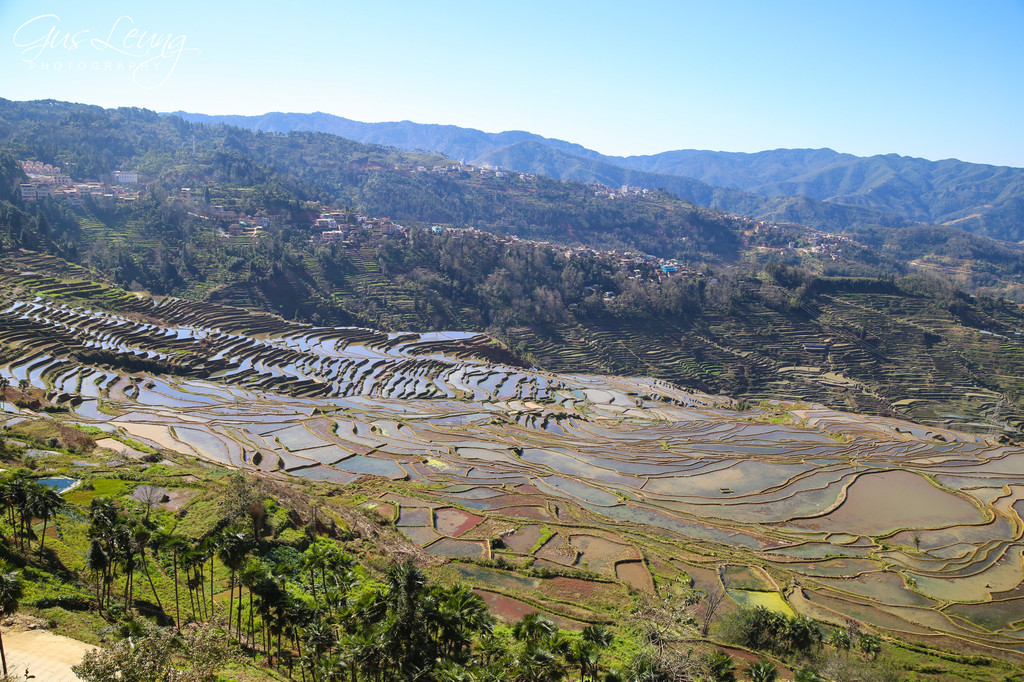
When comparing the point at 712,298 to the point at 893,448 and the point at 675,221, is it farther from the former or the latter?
the point at 675,221

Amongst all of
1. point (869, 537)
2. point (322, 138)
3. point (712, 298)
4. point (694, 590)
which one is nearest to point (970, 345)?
point (712, 298)

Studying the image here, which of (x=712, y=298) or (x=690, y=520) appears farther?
(x=712, y=298)

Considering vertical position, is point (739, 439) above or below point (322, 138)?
below

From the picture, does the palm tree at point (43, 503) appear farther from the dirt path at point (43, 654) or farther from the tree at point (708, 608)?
the tree at point (708, 608)

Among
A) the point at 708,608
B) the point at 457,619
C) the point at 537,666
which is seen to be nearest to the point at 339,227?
the point at 708,608

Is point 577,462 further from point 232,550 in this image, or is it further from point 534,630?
point 232,550

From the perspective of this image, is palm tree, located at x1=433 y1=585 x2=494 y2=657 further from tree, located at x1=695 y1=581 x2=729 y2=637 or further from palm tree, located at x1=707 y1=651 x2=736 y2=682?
tree, located at x1=695 y1=581 x2=729 y2=637

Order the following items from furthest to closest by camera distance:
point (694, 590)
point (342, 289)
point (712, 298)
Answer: point (712, 298), point (342, 289), point (694, 590)
